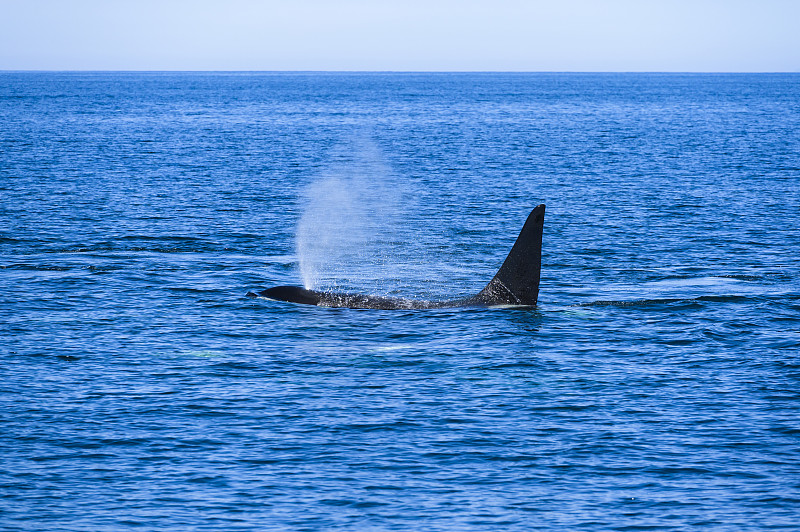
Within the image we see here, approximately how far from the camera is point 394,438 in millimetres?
19750

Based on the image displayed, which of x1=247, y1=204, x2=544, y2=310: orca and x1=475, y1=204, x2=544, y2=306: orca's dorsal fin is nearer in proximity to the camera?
x1=475, y1=204, x2=544, y2=306: orca's dorsal fin

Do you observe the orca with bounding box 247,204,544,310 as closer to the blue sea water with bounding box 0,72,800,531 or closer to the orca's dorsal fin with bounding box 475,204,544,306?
the orca's dorsal fin with bounding box 475,204,544,306

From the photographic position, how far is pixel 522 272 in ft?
94.4

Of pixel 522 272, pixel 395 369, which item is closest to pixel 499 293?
pixel 522 272

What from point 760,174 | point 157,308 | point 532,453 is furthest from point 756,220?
point 532,453

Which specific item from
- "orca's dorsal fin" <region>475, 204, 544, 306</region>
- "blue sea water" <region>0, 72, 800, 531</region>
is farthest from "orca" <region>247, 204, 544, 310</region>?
"blue sea water" <region>0, 72, 800, 531</region>

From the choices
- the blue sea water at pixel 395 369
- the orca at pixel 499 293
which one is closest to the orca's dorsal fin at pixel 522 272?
the orca at pixel 499 293

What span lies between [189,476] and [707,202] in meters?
46.0

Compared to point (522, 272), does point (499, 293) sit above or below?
below

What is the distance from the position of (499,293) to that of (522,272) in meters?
1.35

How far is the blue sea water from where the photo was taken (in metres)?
17.1

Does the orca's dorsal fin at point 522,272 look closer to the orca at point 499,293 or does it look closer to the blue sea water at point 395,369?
the orca at point 499,293

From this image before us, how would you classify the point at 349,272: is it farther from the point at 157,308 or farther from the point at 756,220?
the point at 756,220

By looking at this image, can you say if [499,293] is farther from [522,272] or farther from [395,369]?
[395,369]
